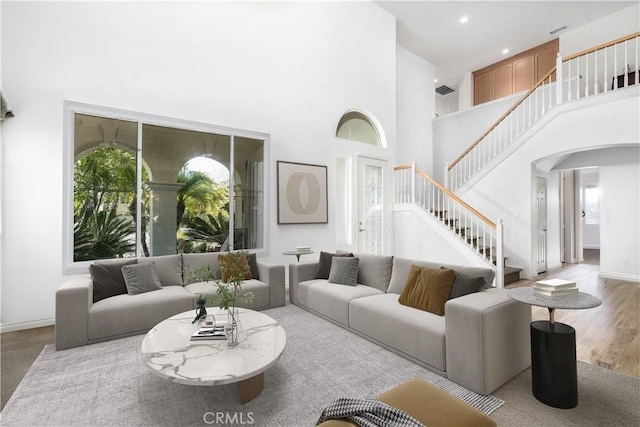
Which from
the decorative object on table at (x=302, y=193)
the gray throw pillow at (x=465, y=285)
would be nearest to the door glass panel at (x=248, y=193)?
the decorative object on table at (x=302, y=193)

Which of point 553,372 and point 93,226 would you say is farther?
point 93,226

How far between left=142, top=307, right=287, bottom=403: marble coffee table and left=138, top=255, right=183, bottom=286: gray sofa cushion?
133cm

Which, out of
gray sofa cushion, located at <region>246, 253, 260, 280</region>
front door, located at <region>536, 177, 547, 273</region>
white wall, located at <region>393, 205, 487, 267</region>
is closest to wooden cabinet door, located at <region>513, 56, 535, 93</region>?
front door, located at <region>536, 177, 547, 273</region>

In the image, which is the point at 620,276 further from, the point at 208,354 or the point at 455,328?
the point at 208,354

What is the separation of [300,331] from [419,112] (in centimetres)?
718

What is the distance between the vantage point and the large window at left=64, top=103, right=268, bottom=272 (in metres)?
3.63

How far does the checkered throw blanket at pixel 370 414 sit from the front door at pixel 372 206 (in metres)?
4.92

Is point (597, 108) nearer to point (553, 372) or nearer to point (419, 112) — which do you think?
point (419, 112)

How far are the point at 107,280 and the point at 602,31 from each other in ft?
33.8

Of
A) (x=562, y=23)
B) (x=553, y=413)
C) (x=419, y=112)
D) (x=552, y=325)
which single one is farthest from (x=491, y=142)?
(x=553, y=413)

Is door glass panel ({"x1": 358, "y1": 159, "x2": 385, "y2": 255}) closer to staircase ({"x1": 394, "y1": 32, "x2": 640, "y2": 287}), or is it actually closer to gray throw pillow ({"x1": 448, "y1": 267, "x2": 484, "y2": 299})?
staircase ({"x1": 394, "y1": 32, "x2": 640, "y2": 287})

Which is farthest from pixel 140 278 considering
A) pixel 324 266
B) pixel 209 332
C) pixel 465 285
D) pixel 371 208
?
pixel 371 208

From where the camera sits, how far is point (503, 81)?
28.0ft

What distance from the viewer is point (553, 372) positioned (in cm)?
195
